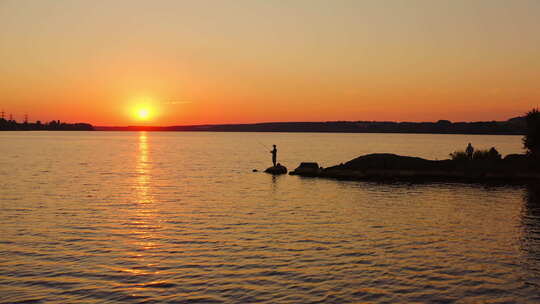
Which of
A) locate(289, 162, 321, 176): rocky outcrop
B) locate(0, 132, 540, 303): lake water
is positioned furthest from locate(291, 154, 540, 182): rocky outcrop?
locate(0, 132, 540, 303): lake water

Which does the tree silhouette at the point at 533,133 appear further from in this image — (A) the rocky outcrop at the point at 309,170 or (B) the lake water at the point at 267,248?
(A) the rocky outcrop at the point at 309,170

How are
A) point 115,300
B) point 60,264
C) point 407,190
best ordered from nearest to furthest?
point 115,300, point 60,264, point 407,190

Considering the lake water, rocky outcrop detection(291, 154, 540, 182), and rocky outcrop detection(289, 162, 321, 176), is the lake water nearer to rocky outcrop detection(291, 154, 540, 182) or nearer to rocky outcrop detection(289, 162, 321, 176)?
rocky outcrop detection(291, 154, 540, 182)

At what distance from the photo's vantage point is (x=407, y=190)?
3612 cm

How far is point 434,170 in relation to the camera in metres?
45.6

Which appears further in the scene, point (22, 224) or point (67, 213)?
point (67, 213)

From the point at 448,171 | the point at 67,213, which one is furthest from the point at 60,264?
the point at 448,171

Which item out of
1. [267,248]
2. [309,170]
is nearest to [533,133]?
[309,170]

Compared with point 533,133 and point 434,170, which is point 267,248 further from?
point 533,133

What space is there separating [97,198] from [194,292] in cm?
2049

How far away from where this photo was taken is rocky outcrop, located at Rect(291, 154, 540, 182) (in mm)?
43906

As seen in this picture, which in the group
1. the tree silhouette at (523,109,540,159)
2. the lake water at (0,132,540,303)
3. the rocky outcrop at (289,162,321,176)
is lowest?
the lake water at (0,132,540,303)

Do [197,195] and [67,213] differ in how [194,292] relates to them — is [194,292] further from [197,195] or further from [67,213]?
[197,195]

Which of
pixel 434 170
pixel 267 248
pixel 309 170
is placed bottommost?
pixel 267 248
